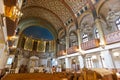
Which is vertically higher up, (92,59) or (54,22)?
→ (54,22)

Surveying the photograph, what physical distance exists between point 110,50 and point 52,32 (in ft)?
44.1

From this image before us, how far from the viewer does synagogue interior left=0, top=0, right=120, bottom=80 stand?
643 cm

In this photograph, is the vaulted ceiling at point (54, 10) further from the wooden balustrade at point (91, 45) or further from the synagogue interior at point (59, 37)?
the wooden balustrade at point (91, 45)

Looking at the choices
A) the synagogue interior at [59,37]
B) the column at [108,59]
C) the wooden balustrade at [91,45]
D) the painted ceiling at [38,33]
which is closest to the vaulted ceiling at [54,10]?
the synagogue interior at [59,37]

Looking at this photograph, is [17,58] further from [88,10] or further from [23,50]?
[88,10]

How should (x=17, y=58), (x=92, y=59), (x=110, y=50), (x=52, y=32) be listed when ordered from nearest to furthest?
(x=110, y=50), (x=92, y=59), (x=17, y=58), (x=52, y=32)

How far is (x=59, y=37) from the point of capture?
18.4m

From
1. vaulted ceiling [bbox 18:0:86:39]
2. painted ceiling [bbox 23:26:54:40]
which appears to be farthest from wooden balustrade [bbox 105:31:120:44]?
painted ceiling [bbox 23:26:54:40]

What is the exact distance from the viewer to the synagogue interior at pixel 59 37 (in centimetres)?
643

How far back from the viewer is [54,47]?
18.4 m

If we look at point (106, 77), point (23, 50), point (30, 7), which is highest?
point (30, 7)

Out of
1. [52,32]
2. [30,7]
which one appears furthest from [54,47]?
[30,7]

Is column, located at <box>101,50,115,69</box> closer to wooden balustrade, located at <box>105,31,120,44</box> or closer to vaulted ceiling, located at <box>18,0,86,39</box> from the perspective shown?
wooden balustrade, located at <box>105,31,120,44</box>

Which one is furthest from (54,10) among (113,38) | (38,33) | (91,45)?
(113,38)
